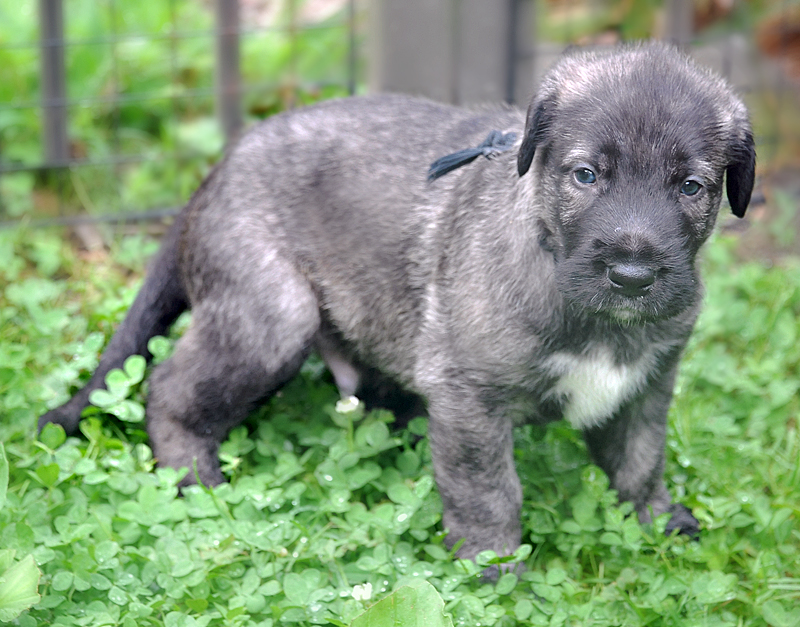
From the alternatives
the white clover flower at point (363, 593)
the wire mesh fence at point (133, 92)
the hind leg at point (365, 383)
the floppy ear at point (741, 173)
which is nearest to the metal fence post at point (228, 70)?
the wire mesh fence at point (133, 92)

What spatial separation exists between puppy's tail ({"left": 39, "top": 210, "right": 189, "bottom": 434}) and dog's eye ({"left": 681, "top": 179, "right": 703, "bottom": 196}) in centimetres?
210

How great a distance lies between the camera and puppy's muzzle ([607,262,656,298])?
2.78 m

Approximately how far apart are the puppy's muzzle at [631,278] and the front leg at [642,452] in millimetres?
721

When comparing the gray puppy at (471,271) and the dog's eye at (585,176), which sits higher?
the dog's eye at (585,176)

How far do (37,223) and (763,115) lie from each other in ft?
14.1

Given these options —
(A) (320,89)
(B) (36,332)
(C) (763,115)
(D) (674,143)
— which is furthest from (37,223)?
(C) (763,115)

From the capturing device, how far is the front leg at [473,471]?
10.9 ft

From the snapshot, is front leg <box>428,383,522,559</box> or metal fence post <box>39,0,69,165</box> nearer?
front leg <box>428,383,522,559</box>

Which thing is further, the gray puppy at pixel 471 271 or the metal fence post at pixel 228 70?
the metal fence post at pixel 228 70

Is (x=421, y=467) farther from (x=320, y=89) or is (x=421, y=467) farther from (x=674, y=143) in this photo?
(x=320, y=89)

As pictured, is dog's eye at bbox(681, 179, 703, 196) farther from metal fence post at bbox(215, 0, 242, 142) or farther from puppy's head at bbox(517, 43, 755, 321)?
metal fence post at bbox(215, 0, 242, 142)

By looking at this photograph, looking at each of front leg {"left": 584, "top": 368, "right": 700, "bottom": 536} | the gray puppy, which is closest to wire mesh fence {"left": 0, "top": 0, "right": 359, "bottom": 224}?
the gray puppy

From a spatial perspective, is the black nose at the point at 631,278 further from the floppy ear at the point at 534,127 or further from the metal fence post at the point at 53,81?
the metal fence post at the point at 53,81

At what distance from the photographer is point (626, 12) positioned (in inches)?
255
